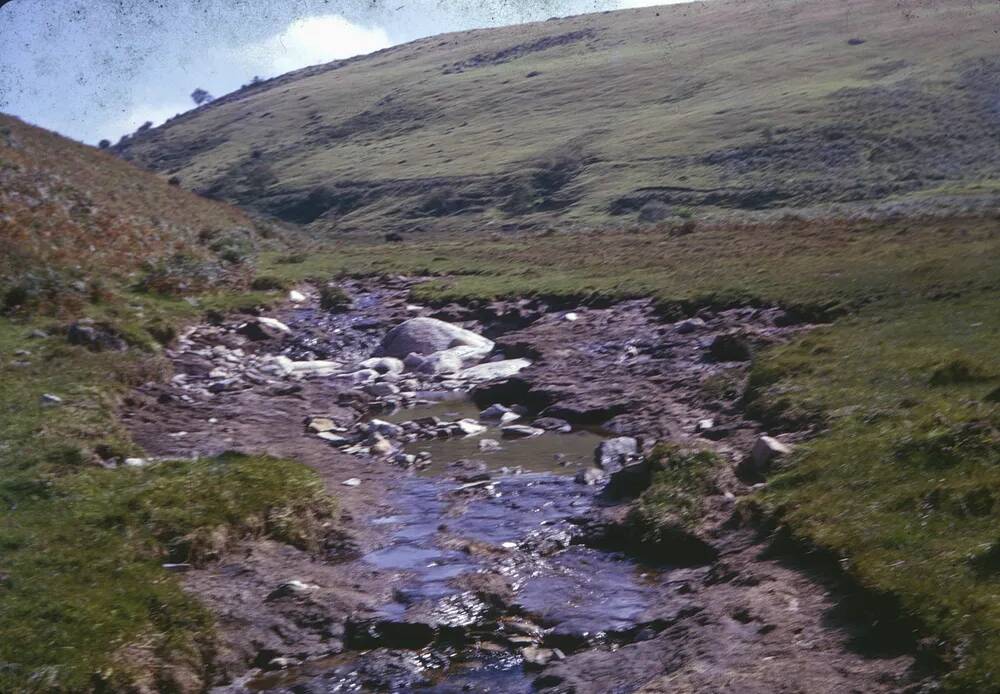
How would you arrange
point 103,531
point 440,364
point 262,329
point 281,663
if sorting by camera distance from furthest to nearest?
1. point 262,329
2. point 440,364
3. point 103,531
4. point 281,663

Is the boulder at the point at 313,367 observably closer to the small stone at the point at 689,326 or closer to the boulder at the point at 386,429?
the boulder at the point at 386,429

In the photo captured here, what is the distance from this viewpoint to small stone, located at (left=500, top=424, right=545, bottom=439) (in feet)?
62.8

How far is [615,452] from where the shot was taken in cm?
1675

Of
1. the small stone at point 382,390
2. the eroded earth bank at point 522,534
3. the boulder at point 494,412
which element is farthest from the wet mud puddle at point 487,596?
the small stone at point 382,390

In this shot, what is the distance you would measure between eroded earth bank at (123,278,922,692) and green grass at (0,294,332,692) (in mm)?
439

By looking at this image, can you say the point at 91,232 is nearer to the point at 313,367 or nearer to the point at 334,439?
the point at 313,367

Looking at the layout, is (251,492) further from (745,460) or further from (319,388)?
(319,388)

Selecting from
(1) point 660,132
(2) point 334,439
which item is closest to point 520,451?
(2) point 334,439

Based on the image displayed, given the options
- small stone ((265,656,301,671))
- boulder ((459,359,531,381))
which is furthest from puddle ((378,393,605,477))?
small stone ((265,656,301,671))

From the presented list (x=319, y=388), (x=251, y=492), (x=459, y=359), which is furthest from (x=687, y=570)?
(x=459, y=359)

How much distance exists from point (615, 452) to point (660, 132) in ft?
357

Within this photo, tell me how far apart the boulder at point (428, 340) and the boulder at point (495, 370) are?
5.57 ft

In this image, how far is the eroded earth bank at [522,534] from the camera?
9.16 meters

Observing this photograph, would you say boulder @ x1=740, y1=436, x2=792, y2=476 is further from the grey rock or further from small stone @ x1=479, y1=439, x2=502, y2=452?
the grey rock
